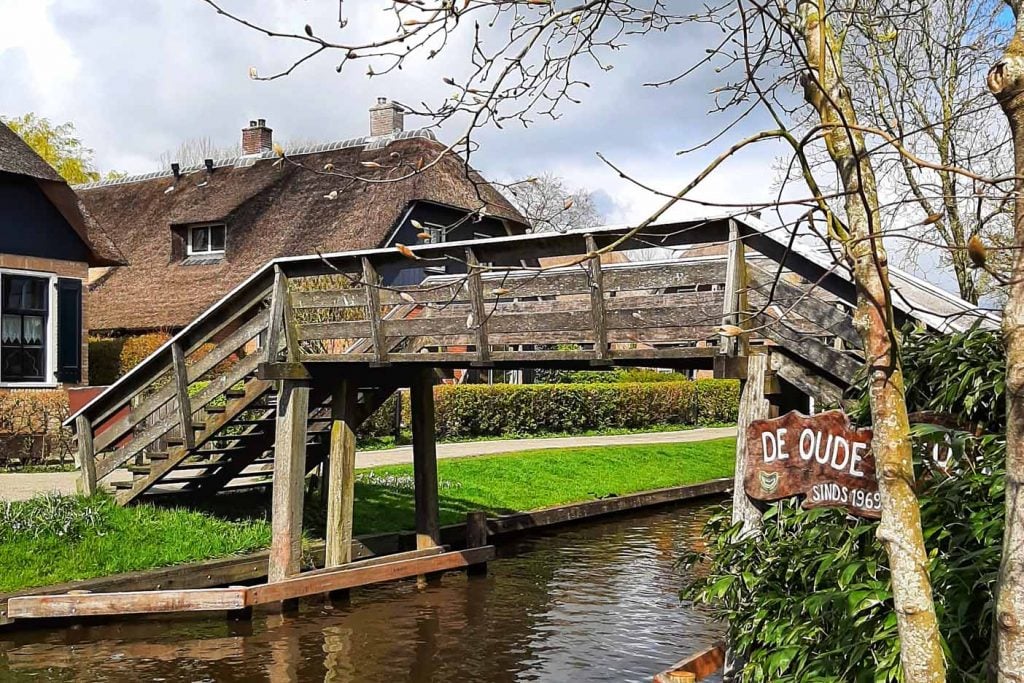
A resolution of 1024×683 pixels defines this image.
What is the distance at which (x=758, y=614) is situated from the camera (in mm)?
5660

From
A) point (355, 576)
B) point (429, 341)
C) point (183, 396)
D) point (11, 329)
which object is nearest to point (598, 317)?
point (429, 341)

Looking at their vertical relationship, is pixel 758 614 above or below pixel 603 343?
below

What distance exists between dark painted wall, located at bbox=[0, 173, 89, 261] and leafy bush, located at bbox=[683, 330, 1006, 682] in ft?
56.8

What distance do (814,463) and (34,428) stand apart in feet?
51.5

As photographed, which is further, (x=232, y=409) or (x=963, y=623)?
(x=232, y=409)

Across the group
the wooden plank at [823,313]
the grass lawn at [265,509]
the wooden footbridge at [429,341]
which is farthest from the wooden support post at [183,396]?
the wooden plank at [823,313]

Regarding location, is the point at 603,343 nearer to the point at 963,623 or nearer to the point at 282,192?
the point at 963,623

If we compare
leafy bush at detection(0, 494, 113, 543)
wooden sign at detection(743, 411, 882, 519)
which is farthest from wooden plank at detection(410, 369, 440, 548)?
wooden sign at detection(743, 411, 882, 519)

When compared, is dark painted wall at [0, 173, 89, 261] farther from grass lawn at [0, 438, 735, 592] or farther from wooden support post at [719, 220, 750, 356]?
wooden support post at [719, 220, 750, 356]

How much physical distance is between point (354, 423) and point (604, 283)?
396 centimetres

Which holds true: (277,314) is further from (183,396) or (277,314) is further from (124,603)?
(124,603)

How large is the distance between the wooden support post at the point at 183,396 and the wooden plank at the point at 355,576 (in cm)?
215

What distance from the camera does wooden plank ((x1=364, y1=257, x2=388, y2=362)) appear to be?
10.4m

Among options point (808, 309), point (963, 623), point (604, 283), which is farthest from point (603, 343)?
point (963, 623)
